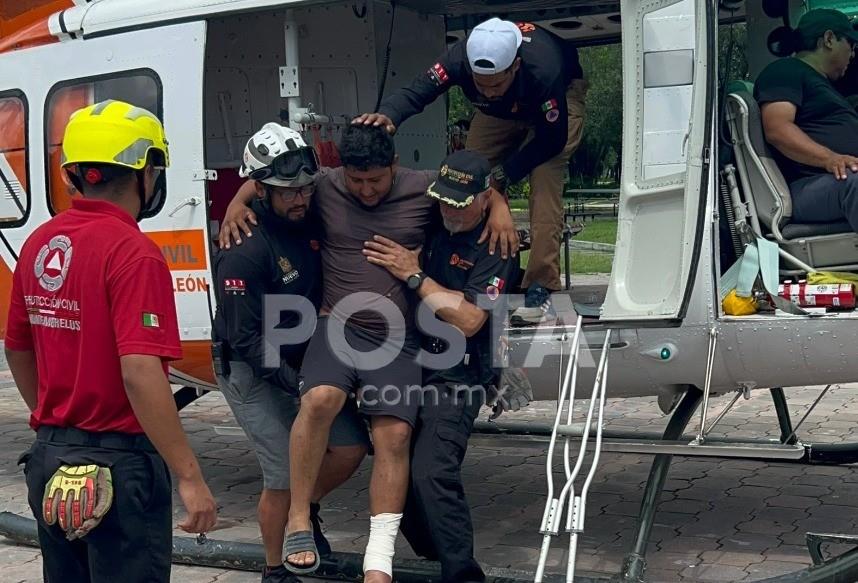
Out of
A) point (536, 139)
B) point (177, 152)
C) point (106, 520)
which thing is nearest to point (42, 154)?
point (177, 152)

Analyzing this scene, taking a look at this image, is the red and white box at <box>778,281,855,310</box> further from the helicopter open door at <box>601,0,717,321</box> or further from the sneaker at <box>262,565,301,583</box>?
the sneaker at <box>262,565,301,583</box>

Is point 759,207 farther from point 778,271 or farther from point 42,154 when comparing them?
point 42,154

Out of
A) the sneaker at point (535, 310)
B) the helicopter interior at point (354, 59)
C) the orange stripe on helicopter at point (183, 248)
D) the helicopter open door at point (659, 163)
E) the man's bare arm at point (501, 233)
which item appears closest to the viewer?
the helicopter open door at point (659, 163)

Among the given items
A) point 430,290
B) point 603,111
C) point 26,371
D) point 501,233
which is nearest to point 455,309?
point 430,290

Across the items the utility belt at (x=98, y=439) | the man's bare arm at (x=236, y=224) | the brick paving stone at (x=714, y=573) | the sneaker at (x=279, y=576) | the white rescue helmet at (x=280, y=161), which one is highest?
the white rescue helmet at (x=280, y=161)

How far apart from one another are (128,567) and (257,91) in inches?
164

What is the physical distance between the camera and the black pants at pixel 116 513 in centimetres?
311

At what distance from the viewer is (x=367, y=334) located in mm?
4820

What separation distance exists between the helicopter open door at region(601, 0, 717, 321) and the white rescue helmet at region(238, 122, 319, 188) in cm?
131

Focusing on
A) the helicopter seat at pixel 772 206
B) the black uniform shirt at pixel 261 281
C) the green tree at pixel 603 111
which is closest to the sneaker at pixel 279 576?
the black uniform shirt at pixel 261 281

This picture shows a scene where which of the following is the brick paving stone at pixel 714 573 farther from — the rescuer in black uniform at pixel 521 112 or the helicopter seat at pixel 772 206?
the helicopter seat at pixel 772 206

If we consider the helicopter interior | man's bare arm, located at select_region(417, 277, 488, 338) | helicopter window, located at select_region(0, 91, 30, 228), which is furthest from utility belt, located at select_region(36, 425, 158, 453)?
helicopter window, located at select_region(0, 91, 30, 228)

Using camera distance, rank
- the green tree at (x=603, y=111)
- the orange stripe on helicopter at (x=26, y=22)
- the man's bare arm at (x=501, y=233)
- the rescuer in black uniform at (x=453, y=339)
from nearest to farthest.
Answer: the rescuer in black uniform at (x=453, y=339)
the man's bare arm at (x=501, y=233)
the orange stripe on helicopter at (x=26, y=22)
the green tree at (x=603, y=111)

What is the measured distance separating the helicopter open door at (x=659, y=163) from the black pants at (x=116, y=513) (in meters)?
2.13
